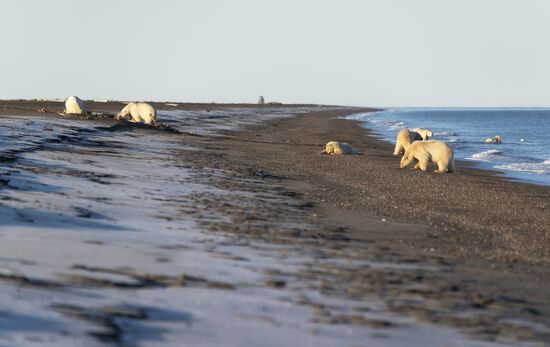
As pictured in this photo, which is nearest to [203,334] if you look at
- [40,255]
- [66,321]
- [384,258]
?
[66,321]

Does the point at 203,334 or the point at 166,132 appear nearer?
the point at 203,334

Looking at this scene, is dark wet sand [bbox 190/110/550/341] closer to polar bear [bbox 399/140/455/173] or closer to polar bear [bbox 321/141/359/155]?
polar bear [bbox 399/140/455/173]

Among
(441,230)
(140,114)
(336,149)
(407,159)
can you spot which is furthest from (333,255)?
(140,114)

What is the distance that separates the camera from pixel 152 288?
6.98 m

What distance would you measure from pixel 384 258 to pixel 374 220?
343cm

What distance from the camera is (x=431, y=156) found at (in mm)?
24672

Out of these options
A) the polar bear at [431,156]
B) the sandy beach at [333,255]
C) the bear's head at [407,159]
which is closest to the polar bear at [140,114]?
the bear's head at [407,159]

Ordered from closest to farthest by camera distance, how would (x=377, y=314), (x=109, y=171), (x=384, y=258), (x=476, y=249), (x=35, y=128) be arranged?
(x=377, y=314), (x=384, y=258), (x=476, y=249), (x=109, y=171), (x=35, y=128)

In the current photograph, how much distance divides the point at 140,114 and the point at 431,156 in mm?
19915

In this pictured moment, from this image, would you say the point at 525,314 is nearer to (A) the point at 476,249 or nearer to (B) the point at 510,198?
(A) the point at 476,249

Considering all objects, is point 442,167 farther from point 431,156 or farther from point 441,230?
point 441,230

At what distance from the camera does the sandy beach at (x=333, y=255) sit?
21.2 ft

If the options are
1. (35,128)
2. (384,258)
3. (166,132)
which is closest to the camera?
(384,258)

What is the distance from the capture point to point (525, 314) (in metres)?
7.14
